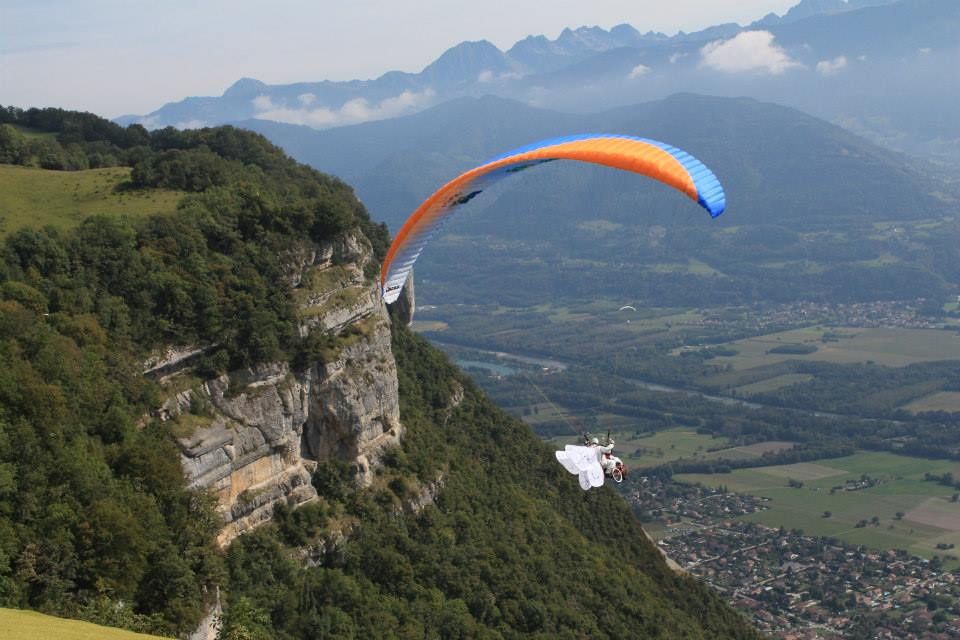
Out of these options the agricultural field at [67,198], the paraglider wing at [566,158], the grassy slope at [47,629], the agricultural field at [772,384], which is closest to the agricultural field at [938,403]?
the agricultural field at [772,384]

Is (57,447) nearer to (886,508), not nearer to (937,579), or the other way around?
(937,579)

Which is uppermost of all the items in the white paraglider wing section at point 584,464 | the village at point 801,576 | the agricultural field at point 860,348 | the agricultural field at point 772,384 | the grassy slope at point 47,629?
the white paraglider wing section at point 584,464

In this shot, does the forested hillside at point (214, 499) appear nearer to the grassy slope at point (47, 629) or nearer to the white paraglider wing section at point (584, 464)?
the grassy slope at point (47, 629)

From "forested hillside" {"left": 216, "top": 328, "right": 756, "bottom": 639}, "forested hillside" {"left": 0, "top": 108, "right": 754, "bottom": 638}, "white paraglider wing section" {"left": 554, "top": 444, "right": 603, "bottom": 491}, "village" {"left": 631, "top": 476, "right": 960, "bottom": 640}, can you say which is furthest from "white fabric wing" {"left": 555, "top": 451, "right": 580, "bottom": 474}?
"village" {"left": 631, "top": 476, "right": 960, "bottom": 640}

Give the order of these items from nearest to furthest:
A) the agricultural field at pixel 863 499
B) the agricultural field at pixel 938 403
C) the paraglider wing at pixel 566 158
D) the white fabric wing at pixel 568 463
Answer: the paraglider wing at pixel 566 158, the white fabric wing at pixel 568 463, the agricultural field at pixel 863 499, the agricultural field at pixel 938 403

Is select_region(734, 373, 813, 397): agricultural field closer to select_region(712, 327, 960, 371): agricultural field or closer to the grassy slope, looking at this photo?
select_region(712, 327, 960, 371): agricultural field

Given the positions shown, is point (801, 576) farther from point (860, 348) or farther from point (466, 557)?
point (860, 348)
